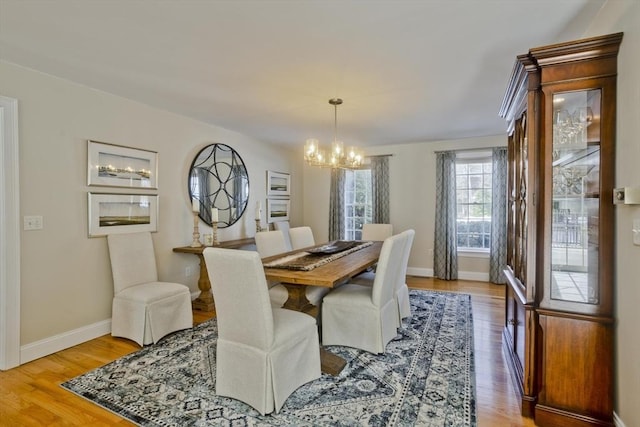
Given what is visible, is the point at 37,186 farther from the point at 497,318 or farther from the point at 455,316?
the point at 497,318

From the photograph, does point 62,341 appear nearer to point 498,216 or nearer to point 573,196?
point 573,196

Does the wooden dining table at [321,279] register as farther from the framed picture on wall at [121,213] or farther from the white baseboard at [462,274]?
the white baseboard at [462,274]

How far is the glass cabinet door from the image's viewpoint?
177cm

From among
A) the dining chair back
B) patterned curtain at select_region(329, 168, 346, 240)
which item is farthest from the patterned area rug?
patterned curtain at select_region(329, 168, 346, 240)

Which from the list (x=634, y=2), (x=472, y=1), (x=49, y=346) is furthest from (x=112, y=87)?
(x=634, y=2)

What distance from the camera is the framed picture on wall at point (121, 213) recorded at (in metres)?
3.04

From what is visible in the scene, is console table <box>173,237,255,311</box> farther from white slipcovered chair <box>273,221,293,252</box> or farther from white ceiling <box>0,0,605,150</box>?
white slipcovered chair <box>273,221,293,252</box>

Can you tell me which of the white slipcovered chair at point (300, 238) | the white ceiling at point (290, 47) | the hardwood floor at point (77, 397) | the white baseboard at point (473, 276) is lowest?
the hardwood floor at point (77, 397)

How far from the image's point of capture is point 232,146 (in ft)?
15.5

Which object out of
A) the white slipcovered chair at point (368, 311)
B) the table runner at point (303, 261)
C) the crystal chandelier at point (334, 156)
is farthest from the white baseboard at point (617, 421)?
the crystal chandelier at point (334, 156)

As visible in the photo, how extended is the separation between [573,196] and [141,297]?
3355 mm

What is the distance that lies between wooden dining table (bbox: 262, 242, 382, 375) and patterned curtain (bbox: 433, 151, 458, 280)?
2858 mm

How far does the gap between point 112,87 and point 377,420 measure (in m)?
3.52

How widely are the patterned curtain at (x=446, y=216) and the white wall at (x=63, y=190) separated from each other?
421 cm
